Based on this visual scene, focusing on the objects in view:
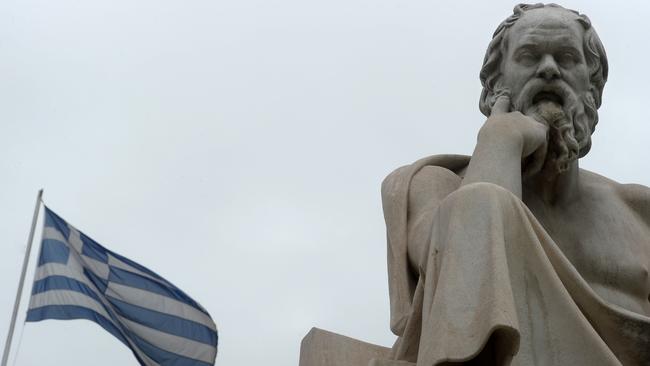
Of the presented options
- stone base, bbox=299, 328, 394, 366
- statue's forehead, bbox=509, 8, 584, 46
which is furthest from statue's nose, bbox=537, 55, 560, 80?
stone base, bbox=299, 328, 394, 366

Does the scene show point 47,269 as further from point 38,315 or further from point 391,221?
point 391,221

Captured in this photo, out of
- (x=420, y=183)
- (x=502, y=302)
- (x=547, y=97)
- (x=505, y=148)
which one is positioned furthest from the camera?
(x=420, y=183)

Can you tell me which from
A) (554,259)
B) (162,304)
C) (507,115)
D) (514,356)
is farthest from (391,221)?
(162,304)

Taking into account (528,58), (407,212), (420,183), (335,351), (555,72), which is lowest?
(335,351)

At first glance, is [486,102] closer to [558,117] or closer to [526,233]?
[558,117]

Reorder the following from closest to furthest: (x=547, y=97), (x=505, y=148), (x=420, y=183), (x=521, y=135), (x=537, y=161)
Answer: (x=505, y=148)
(x=521, y=135)
(x=537, y=161)
(x=547, y=97)
(x=420, y=183)

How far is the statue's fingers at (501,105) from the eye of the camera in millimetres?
7195

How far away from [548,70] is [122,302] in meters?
7.72

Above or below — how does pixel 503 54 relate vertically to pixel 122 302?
above

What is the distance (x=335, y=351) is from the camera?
23.5ft

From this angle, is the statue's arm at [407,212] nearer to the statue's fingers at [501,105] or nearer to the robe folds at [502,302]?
the robe folds at [502,302]

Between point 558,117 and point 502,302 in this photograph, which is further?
point 558,117

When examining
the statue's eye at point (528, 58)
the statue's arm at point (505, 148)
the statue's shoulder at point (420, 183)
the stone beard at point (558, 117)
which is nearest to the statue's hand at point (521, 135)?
the statue's arm at point (505, 148)

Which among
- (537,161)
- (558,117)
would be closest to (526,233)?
(537,161)
